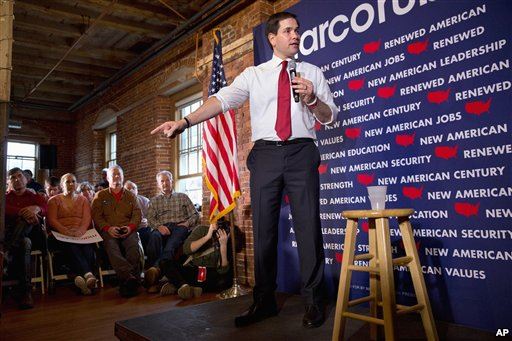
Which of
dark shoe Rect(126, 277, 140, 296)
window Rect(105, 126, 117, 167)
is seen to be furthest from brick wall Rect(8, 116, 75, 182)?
dark shoe Rect(126, 277, 140, 296)

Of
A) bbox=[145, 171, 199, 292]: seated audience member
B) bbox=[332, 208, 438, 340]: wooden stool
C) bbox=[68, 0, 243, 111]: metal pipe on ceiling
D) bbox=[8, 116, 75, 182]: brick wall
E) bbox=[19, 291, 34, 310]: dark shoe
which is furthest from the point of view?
bbox=[8, 116, 75, 182]: brick wall

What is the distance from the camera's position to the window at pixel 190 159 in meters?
6.23

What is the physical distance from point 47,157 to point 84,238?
623 cm

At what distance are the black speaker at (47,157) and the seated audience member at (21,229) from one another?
5766mm

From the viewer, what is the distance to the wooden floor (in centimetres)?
259

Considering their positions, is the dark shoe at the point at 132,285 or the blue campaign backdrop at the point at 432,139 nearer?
the blue campaign backdrop at the point at 432,139

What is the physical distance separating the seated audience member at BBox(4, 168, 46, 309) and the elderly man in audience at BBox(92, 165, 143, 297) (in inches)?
23.6

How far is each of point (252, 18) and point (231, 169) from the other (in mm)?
1736

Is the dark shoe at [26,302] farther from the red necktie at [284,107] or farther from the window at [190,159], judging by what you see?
the window at [190,159]

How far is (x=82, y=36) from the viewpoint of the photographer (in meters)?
5.69

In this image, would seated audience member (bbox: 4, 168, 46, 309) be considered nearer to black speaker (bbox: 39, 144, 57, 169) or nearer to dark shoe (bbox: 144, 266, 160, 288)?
dark shoe (bbox: 144, 266, 160, 288)

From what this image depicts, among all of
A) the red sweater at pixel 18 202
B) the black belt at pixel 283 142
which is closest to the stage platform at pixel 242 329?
the black belt at pixel 283 142

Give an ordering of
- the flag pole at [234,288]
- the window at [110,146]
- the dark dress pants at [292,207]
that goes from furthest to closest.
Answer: the window at [110,146] < the flag pole at [234,288] < the dark dress pants at [292,207]
